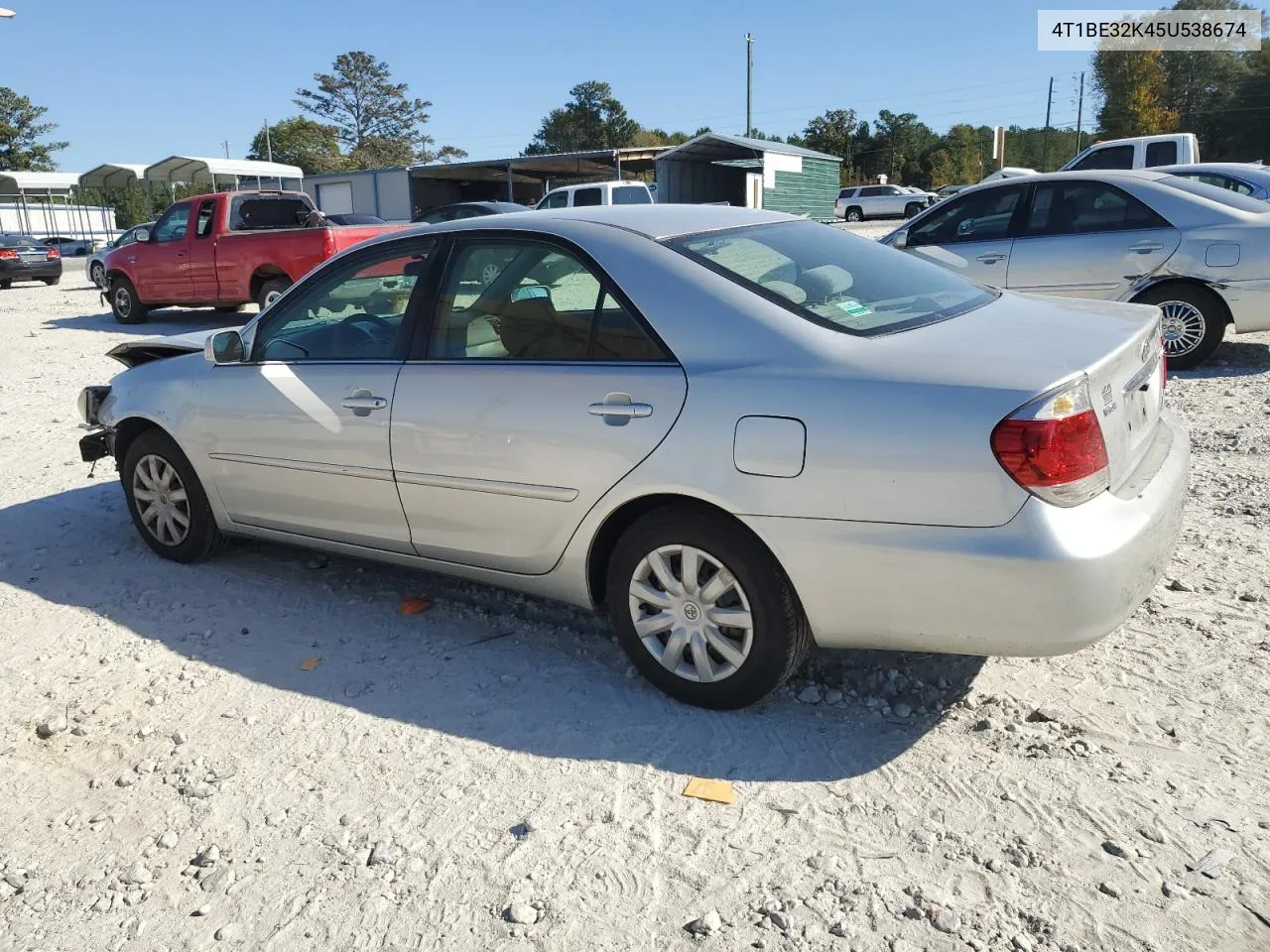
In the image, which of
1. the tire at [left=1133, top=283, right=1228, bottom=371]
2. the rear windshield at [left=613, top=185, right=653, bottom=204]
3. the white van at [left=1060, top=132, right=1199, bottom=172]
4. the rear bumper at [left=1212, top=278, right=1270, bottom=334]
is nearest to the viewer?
the rear bumper at [left=1212, top=278, right=1270, bottom=334]

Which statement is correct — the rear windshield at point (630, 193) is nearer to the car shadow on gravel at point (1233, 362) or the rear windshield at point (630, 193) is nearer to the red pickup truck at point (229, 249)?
the red pickup truck at point (229, 249)

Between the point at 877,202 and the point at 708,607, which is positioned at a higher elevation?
the point at 877,202

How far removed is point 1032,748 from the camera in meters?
3.04

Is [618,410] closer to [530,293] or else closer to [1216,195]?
[530,293]

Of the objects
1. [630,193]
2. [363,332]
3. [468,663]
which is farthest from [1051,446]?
[630,193]

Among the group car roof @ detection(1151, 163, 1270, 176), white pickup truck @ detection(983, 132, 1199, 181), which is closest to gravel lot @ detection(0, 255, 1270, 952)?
car roof @ detection(1151, 163, 1270, 176)

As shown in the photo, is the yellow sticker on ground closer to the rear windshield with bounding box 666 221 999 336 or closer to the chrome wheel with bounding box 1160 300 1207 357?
the rear windshield with bounding box 666 221 999 336

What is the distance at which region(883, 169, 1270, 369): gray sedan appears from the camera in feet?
24.7

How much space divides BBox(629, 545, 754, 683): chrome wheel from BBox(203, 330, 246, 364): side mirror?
2288 millimetres

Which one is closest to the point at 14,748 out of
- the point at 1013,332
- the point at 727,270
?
the point at 727,270

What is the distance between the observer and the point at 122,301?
51.3 ft

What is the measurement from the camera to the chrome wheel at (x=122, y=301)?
1551cm

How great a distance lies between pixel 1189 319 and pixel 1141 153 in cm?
1135

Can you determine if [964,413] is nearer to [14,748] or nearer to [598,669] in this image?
[598,669]
